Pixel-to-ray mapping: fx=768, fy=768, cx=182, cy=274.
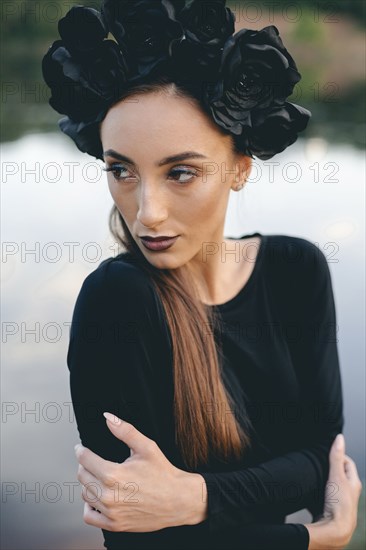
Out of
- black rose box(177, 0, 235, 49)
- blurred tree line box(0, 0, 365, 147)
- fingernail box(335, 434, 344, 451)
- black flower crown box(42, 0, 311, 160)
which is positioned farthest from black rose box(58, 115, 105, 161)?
blurred tree line box(0, 0, 365, 147)

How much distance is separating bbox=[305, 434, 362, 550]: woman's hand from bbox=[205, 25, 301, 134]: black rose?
72 centimetres

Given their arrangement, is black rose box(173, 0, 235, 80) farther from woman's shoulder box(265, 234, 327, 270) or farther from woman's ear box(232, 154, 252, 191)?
woman's shoulder box(265, 234, 327, 270)

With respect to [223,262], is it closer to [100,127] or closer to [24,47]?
[100,127]

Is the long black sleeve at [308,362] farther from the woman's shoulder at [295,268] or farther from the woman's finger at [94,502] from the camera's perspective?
the woman's finger at [94,502]

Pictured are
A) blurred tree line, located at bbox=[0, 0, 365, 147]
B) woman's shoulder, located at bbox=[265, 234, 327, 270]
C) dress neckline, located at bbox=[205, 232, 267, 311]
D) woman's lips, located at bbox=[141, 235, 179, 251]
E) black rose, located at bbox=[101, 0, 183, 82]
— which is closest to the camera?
black rose, located at bbox=[101, 0, 183, 82]

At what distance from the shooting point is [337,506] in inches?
61.0

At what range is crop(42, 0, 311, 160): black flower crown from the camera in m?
1.26

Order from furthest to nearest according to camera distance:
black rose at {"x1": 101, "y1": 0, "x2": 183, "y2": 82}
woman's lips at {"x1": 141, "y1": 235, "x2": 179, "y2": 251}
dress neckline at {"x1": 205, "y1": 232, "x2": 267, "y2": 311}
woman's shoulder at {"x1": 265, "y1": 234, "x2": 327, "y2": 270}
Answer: woman's shoulder at {"x1": 265, "y1": 234, "x2": 327, "y2": 270} < dress neckline at {"x1": 205, "y1": 232, "x2": 267, "y2": 311} < woman's lips at {"x1": 141, "y1": 235, "x2": 179, "y2": 251} < black rose at {"x1": 101, "y1": 0, "x2": 183, "y2": 82}

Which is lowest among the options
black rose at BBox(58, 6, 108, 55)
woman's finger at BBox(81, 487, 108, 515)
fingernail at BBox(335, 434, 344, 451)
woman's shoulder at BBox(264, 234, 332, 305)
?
woman's finger at BBox(81, 487, 108, 515)

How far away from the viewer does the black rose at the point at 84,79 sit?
4.21ft

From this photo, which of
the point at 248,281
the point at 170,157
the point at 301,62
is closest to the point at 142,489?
the point at 248,281

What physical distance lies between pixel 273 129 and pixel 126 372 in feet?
1.68

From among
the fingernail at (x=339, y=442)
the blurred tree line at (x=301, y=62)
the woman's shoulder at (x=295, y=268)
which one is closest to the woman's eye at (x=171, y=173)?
the woman's shoulder at (x=295, y=268)

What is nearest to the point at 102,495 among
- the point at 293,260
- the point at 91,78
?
the point at 293,260
